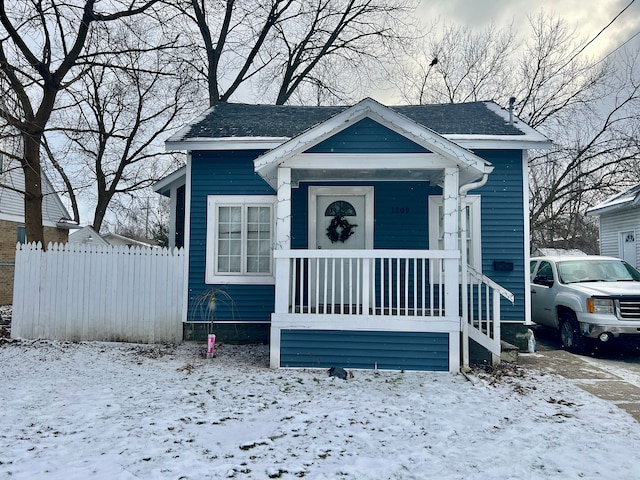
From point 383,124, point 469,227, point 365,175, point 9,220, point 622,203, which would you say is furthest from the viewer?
point 9,220

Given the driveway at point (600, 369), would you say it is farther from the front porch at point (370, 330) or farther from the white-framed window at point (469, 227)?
the white-framed window at point (469, 227)

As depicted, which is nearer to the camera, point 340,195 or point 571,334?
point 571,334

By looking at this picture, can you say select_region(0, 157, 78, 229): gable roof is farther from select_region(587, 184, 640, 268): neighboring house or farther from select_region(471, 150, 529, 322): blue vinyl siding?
select_region(587, 184, 640, 268): neighboring house

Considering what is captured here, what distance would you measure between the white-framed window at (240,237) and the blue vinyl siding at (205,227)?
0.12m

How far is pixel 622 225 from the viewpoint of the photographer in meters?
12.5

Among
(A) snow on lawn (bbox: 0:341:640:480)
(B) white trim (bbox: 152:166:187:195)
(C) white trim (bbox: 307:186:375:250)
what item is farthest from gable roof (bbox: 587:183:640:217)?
(B) white trim (bbox: 152:166:187:195)

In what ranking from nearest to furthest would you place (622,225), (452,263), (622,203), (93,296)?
1. (452,263)
2. (93,296)
3. (622,203)
4. (622,225)

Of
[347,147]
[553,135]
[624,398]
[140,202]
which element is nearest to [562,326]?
[624,398]

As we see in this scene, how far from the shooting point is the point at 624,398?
459cm

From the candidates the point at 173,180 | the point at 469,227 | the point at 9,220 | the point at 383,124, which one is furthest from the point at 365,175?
the point at 9,220

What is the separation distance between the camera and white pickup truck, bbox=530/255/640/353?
6.42 metres

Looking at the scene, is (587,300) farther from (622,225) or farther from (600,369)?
(622,225)

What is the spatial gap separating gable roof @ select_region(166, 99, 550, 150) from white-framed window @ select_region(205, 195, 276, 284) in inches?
38.8

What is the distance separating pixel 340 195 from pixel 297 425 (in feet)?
14.6
